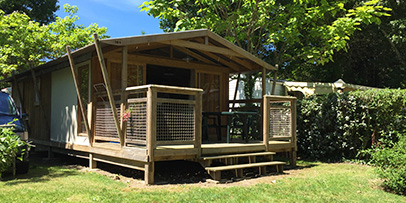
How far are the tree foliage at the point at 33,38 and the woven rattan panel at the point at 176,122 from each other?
27.8ft

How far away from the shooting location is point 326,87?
14.4m

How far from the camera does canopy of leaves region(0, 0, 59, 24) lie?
21.4 metres

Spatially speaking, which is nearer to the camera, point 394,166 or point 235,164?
point 394,166

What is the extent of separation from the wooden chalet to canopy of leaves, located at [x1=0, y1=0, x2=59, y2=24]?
1189 cm

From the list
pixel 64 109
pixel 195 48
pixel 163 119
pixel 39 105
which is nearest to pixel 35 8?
pixel 39 105

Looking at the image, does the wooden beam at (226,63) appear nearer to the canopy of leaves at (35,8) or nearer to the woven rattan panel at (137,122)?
the woven rattan panel at (137,122)

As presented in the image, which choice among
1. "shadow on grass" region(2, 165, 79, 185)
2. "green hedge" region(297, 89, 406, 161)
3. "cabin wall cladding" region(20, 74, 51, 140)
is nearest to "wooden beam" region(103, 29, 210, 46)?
"shadow on grass" region(2, 165, 79, 185)

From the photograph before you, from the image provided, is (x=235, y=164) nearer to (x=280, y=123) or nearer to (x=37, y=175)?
(x=280, y=123)

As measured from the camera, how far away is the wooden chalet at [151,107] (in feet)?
20.1

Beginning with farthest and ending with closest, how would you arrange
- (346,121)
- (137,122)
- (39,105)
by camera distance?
(39,105) < (346,121) < (137,122)

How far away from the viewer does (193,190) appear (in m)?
5.50

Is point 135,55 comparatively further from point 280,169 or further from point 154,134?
point 280,169

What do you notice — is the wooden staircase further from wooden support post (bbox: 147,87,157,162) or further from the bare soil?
wooden support post (bbox: 147,87,157,162)

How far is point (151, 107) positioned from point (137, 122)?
1.94 feet
